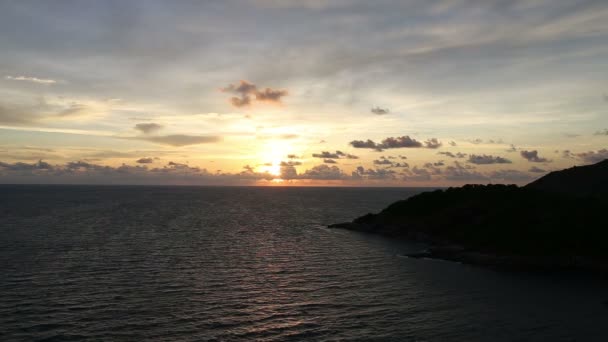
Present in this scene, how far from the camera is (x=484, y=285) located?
57.9 metres

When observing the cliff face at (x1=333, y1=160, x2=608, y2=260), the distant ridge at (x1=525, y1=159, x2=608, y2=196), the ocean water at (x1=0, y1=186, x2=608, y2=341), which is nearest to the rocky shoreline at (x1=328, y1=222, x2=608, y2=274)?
the cliff face at (x1=333, y1=160, x2=608, y2=260)

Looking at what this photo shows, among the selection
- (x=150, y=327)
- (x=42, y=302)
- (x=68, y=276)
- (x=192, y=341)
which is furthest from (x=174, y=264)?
(x=192, y=341)

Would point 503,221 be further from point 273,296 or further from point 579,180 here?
point 579,180

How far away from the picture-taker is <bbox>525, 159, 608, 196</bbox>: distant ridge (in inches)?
5507

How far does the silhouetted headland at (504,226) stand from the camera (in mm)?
73312

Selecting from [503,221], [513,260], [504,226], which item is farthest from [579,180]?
[513,260]

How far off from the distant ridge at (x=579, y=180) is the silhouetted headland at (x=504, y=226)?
5.54 meters

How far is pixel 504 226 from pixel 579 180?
85.4 meters

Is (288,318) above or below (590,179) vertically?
below

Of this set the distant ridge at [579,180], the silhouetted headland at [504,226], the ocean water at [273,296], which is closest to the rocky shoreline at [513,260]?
the silhouetted headland at [504,226]

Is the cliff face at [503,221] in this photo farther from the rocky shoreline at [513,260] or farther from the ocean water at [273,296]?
the ocean water at [273,296]

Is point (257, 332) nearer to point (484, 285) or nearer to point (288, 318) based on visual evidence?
point (288, 318)

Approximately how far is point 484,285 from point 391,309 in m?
19.1

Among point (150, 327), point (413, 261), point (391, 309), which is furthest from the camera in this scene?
point (413, 261)
